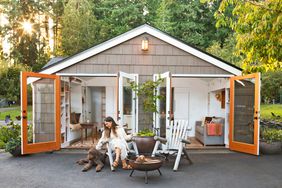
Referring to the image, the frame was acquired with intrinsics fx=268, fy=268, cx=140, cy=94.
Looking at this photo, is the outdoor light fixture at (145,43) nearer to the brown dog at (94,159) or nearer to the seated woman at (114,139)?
the seated woman at (114,139)

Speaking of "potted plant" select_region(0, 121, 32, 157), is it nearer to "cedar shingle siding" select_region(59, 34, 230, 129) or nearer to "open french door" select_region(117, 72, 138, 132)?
"cedar shingle siding" select_region(59, 34, 230, 129)

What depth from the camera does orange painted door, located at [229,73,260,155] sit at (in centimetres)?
660

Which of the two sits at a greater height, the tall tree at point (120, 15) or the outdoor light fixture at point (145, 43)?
the tall tree at point (120, 15)

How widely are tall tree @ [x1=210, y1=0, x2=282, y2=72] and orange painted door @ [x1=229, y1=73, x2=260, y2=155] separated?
3.13 feet

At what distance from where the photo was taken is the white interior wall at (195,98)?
9.96 metres

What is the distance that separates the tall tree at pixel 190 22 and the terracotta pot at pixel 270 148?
464 inches

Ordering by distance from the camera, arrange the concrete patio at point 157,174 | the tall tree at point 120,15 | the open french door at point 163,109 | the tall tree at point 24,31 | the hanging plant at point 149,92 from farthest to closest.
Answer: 1. the tall tree at point 24,31
2. the tall tree at point 120,15
3. the hanging plant at point 149,92
4. the open french door at point 163,109
5. the concrete patio at point 157,174

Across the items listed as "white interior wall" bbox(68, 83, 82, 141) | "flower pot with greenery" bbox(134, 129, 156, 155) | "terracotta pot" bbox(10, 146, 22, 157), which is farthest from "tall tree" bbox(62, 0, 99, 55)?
"flower pot with greenery" bbox(134, 129, 156, 155)

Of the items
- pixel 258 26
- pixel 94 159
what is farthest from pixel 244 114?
pixel 94 159

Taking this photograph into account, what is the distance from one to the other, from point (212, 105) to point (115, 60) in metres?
4.31

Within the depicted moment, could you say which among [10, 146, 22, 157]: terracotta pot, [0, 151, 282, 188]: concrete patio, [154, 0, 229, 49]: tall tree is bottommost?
[0, 151, 282, 188]: concrete patio

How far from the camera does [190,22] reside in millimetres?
17906

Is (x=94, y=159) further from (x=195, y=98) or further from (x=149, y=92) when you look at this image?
(x=195, y=98)

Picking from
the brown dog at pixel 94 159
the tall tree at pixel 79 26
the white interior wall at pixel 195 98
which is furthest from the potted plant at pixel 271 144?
the tall tree at pixel 79 26
